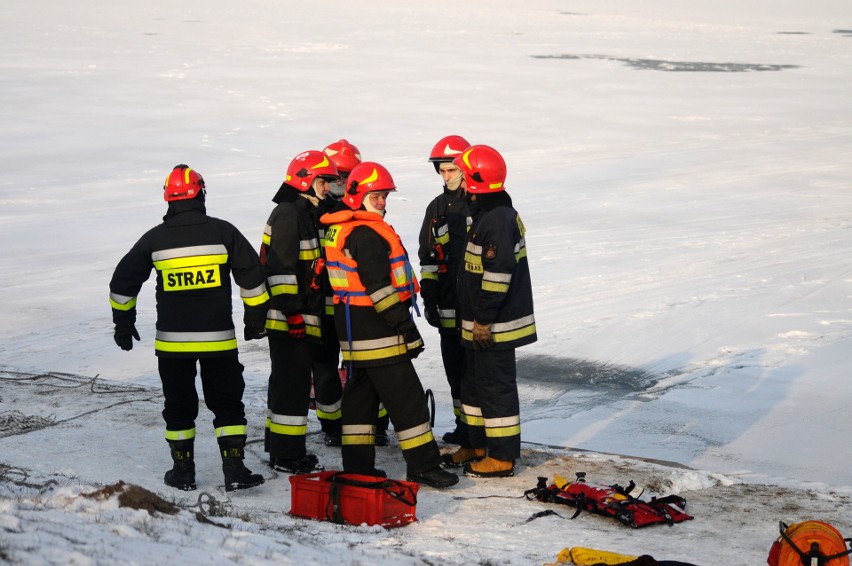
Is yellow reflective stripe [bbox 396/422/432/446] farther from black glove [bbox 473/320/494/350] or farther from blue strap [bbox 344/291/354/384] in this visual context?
black glove [bbox 473/320/494/350]

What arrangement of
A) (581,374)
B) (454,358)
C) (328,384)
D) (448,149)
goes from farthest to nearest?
(581,374), (454,358), (328,384), (448,149)

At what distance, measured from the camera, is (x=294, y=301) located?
6164 mm

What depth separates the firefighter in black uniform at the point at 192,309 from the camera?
570cm

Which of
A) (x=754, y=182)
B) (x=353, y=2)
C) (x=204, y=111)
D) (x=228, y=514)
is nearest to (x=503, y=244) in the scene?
(x=228, y=514)

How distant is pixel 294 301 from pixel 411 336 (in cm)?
83

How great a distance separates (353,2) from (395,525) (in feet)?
146

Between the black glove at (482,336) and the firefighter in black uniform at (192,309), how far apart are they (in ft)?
3.99

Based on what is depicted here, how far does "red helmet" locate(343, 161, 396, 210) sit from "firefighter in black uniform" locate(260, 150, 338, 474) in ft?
1.91

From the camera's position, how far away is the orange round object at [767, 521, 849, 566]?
4.14 m

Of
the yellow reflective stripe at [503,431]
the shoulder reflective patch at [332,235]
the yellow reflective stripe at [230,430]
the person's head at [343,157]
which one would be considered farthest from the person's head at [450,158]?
the yellow reflective stripe at [230,430]

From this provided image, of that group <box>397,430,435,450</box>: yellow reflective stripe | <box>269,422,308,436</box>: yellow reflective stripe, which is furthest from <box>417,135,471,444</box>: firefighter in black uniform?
<box>269,422,308,436</box>: yellow reflective stripe

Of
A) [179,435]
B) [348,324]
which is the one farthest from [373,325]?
[179,435]

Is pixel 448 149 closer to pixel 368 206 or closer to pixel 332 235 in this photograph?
pixel 368 206

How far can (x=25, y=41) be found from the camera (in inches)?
1188
